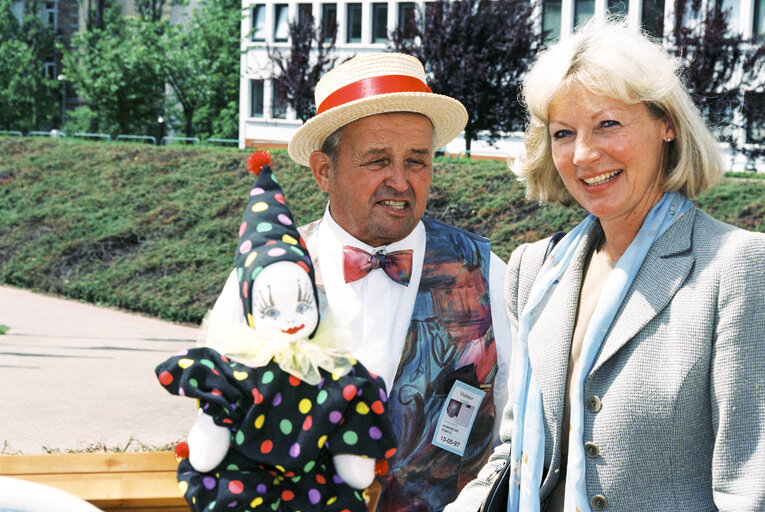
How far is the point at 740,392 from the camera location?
5.63 feet

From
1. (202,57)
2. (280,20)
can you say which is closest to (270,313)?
(202,57)

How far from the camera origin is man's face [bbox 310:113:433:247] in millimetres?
2615

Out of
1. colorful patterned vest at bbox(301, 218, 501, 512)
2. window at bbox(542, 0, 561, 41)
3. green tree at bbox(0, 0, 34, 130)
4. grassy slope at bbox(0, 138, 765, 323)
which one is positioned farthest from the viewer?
green tree at bbox(0, 0, 34, 130)

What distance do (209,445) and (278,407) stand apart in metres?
0.20

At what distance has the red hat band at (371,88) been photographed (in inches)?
104

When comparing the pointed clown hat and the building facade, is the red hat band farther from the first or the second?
the building facade

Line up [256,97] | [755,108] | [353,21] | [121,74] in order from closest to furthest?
[755,108], [121,74], [353,21], [256,97]

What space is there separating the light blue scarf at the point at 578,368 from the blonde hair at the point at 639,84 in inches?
3.4

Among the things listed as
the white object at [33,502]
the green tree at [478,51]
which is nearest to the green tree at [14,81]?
the green tree at [478,51]

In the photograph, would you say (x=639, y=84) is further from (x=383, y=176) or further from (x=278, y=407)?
(x=278, y=407)

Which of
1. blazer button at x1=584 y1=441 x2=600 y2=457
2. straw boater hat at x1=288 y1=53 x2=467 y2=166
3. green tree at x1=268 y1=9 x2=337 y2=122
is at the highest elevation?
green tree at x1=268 y1=9 x2=337 y2=122

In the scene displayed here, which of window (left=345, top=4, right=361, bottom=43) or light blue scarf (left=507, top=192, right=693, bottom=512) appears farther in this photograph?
window (left=345, top=4, right=361, bottom=43)

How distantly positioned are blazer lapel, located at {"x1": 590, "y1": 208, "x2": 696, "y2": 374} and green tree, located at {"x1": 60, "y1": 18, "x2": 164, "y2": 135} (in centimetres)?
3007

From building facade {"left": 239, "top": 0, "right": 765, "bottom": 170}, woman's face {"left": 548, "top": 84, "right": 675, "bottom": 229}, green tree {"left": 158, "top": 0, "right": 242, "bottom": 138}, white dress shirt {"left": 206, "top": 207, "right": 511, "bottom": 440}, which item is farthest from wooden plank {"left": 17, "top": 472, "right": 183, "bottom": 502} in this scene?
building facade {"left": 239, "top": 0, "right": 765, "bottom": 170}
